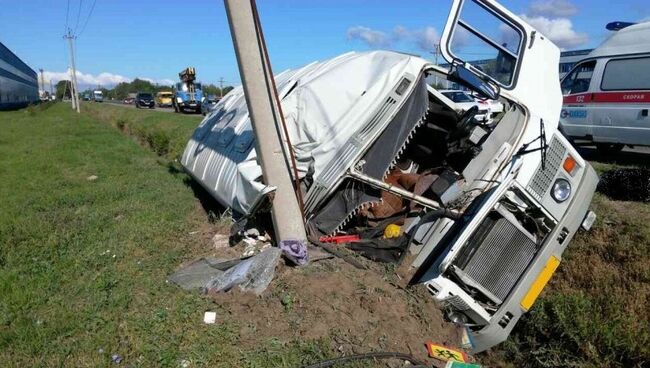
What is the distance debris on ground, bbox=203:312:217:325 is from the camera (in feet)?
11.7

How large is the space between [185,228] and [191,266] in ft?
5.24

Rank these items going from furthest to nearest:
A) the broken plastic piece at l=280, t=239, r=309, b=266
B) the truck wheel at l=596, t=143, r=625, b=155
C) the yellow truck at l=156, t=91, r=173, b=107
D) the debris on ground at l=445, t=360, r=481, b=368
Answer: the yellow truck at l=156, t=91, r=173, b=107 → the truck wheel at l=596, t=143, r=625, b=155 → the broken plastic piece at l=280, t=239, r=309, b=266 → the debris on ground at l=445, t=360, r=481, b=368

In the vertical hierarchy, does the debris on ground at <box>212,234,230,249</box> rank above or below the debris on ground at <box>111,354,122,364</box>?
above

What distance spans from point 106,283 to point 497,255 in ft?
10.6

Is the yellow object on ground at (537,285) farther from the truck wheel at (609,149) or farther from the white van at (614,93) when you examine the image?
the truck wheel at (609,149)

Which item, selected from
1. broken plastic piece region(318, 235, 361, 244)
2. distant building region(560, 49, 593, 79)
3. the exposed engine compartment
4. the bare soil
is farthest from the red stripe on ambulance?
distant building region(560, 49, 593, 79)

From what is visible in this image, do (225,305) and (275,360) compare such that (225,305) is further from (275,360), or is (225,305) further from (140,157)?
(140,157)

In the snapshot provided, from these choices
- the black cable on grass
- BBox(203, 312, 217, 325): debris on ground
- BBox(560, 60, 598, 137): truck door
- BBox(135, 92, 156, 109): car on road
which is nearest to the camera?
the black cable on grass

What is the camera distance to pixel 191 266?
4.78 metres

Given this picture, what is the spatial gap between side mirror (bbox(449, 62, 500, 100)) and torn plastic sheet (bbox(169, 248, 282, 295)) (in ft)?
7.28

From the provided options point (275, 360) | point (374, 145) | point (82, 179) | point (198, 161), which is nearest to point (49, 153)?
point (82, 179)

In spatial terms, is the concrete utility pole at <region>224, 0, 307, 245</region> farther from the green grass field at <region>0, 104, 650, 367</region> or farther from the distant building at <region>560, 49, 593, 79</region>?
the distant building at <region>560, 49, 593, 79</region>

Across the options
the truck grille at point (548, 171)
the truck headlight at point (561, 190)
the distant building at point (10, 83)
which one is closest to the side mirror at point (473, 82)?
the truck grille at point (548, 171)

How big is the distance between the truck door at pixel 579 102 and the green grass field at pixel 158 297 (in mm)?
4005
